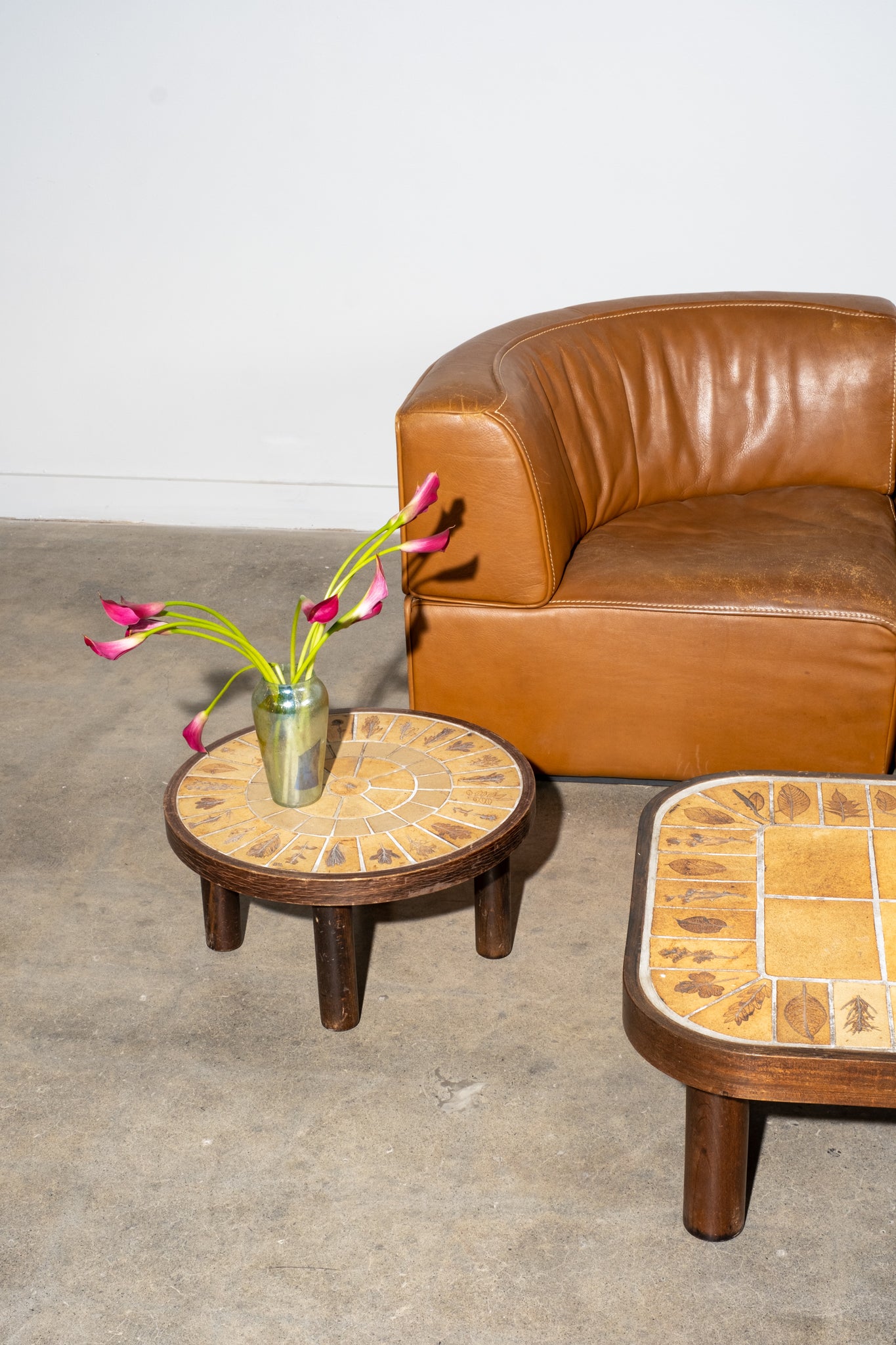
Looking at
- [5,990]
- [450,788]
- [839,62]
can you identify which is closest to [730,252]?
[839,62]

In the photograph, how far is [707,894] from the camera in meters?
1.63

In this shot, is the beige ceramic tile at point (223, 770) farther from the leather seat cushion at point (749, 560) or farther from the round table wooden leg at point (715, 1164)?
the round table wooden leg at point (715, 1164)

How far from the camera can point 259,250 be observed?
407 centimetres

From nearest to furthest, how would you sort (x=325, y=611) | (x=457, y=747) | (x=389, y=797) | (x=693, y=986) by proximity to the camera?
(x=693, y=986) < (x=325, y=611) < (x=389, y=797) < (x=457, y=747)

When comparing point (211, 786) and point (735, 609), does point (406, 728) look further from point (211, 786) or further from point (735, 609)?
point (735, 609)

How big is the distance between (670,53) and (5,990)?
3.03 meters

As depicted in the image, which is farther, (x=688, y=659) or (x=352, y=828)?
(x=688, y=659)

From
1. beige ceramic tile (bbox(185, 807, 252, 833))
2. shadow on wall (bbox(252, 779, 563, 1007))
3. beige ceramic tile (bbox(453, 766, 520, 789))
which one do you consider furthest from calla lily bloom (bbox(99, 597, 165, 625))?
shadow on wall (bbox(252, 779, 563, 1007))

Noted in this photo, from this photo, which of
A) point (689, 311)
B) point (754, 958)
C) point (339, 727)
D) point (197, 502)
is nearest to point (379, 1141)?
point (754, 958)

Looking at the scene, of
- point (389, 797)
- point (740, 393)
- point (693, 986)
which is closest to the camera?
point (693, 986)

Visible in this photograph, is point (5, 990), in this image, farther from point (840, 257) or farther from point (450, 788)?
point (840, 257)

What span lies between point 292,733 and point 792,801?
2.31 ft

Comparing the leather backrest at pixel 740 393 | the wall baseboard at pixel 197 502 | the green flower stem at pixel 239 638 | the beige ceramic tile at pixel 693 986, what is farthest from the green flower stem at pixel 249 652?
the wall baseboard at pixel 197 502

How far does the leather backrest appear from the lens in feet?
9.27
